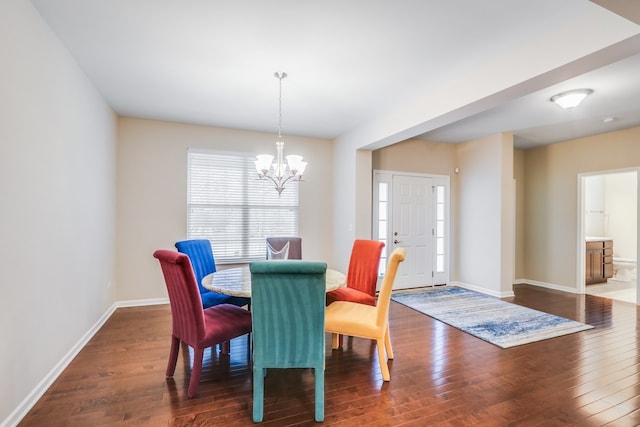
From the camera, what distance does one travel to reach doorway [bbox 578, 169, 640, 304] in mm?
5438

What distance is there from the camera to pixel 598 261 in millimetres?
5824

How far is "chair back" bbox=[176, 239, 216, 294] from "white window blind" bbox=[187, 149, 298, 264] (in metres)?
1.21

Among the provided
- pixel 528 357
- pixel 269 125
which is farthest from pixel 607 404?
pixel 269 125

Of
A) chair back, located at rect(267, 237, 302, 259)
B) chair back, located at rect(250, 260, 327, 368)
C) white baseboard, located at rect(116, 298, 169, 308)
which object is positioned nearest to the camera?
chair back, located at rect(250, 260, 327, 368)

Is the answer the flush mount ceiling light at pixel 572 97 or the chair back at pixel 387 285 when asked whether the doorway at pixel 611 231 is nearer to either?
the flush mount ceiling light at pixel 572 97

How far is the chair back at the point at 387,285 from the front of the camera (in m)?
2.37

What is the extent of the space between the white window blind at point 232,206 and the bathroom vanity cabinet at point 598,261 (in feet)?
18.3

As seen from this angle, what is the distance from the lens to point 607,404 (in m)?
2.13

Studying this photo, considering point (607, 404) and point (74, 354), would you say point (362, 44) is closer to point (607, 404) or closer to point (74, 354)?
point (607, 404)

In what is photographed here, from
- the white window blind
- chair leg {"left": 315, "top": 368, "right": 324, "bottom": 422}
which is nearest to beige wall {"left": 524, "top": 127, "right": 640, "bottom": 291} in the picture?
the white window blind

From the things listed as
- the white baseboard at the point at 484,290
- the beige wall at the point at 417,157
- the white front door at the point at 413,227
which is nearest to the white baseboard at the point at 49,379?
the white front door at the point at 413,227

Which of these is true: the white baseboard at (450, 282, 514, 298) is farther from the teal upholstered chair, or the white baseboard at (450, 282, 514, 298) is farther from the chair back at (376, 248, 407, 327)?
the teal upholstered chair

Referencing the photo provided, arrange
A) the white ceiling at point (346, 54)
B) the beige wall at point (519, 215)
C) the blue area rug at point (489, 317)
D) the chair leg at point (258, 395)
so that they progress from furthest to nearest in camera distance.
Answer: the beige wall at point (519, 215) < the blue area rug at point (489, 317) < the white ceiling at point (346, 54) < the chair leg at point (258, 395)

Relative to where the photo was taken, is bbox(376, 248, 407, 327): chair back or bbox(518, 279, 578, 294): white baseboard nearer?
bbox(376, 248, 407, 327): chair back
